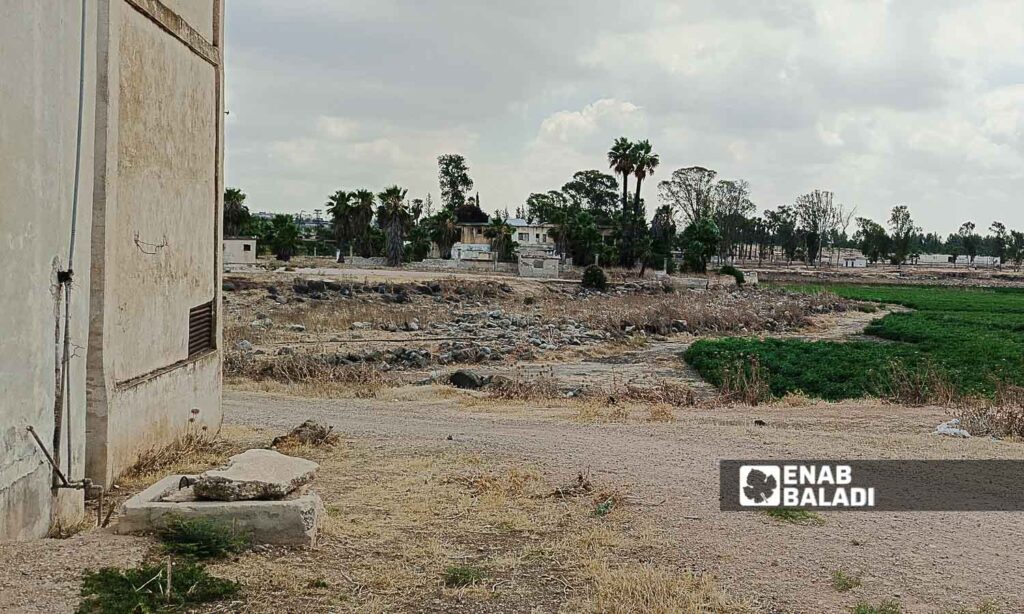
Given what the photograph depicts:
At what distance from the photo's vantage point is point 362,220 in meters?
76.7

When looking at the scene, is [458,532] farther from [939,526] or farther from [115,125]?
[115,125]

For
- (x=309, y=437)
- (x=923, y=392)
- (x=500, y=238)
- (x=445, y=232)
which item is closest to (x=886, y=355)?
(x=923, y=392)

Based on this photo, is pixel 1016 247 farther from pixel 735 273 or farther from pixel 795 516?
pixel 795 516

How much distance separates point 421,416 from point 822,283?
76.5 m

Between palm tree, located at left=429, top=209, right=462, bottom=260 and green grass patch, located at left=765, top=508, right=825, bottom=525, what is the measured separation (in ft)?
246

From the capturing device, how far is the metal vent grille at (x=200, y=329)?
12.9 meters

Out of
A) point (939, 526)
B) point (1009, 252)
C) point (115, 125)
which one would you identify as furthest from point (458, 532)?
point (1009, 252)

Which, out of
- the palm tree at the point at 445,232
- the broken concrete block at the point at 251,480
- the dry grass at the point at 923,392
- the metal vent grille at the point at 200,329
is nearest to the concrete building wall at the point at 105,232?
the metal vent grille at the point at 200,329

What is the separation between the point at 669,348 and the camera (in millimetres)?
35031

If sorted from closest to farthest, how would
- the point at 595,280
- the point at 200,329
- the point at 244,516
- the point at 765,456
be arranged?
the point at 244,516
the point at 765,456
the point at 200,329
the point at 595,280

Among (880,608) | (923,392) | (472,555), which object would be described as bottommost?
(472,555)

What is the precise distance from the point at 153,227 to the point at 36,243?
3.50m

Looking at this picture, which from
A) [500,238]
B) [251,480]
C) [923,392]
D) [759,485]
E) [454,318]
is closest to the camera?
[251,480]

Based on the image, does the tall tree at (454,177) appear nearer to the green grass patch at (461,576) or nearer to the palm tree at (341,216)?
A: the palm tree at (341,216)
